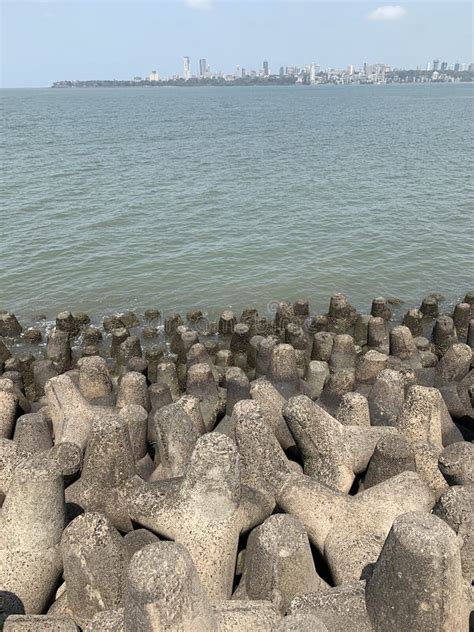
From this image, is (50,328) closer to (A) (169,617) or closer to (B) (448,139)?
(A) (169,617)

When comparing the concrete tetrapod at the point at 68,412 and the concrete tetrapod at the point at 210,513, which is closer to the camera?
the concrete tetrapod at the point at 210,513

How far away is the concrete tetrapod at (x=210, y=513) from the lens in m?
4.76

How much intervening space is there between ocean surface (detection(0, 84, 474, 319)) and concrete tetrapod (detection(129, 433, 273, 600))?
43.3 ft

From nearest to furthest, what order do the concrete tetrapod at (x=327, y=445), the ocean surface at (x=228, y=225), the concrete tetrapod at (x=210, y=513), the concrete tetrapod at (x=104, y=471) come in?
the concrete tetrapod at (x=210, y=513)
the concrete tetrapod at (x=104, y=471)
the concrete tetrapod at (x=327, y=445)
the ocean surface at (x=228, y=225)

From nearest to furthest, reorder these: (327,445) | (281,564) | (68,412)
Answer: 1. (281,564)
2. (327,445)
3. (68,412)

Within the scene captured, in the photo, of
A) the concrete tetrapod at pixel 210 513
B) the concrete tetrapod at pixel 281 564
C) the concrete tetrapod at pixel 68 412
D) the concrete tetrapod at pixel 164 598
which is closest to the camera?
the concrete tetrapod at pixel 164 598

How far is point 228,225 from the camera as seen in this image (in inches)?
1047

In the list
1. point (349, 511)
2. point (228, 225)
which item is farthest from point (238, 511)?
point (228, 225)

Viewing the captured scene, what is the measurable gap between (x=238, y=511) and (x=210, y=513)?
25 cm

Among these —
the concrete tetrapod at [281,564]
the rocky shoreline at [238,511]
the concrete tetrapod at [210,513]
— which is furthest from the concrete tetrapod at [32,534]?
the concrete tetrapod at [281,564]

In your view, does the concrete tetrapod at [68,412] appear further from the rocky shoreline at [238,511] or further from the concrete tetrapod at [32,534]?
the concrete tetrapod at [32,534]

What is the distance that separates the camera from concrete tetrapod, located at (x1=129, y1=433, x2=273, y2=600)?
4.76 m

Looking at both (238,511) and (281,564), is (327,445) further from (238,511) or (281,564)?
(281,564)

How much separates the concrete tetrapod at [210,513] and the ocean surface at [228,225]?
43.3ft
